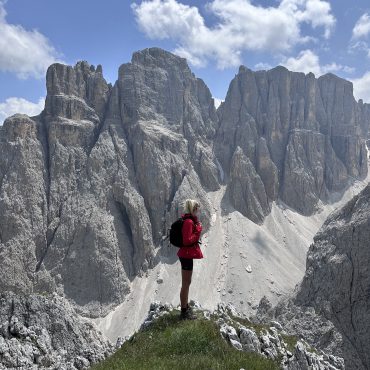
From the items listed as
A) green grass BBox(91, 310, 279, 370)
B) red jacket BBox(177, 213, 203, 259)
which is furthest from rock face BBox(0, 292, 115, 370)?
red jacket BBox(177, 213, 203, 259)

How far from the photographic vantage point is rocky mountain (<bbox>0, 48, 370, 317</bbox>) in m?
89.6

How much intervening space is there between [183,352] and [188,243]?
9.67 ft

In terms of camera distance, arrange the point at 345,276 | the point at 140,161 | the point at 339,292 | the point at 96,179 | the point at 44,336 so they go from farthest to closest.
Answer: the point at 140,161 → the point at 96,179 → the point at 345,276 → the point at 339,292 → the point at 44,336

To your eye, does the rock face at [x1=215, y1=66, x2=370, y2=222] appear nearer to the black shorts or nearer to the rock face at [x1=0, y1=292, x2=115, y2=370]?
the rock face at [x1=0, y1=292, x2=115, y2=370]

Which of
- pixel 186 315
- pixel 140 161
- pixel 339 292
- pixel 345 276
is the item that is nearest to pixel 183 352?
pixel 186 315

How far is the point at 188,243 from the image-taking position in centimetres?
1166

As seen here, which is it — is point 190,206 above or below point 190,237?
above

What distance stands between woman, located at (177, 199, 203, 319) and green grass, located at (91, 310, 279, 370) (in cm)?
75

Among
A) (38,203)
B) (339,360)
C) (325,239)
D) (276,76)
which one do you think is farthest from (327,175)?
(339,360)

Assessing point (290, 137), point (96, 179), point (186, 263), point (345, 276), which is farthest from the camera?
point (290, 137)

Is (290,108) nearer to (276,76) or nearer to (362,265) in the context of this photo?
(276,76)

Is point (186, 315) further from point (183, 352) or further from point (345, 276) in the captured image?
point (345, 276)

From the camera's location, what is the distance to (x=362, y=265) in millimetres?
30672

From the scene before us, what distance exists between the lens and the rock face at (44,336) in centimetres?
1930
